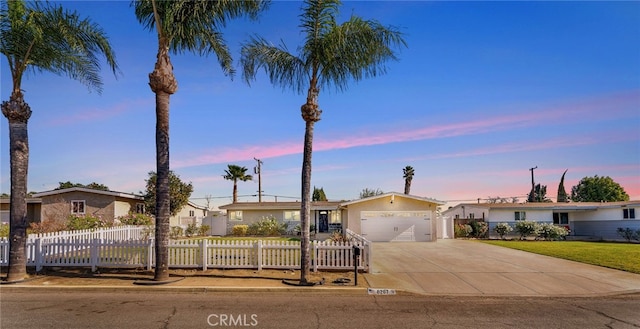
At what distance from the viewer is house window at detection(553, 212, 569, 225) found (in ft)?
122

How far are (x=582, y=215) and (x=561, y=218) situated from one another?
1675mm

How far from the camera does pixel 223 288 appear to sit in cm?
1055

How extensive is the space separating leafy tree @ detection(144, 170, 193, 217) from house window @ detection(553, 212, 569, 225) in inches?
1287

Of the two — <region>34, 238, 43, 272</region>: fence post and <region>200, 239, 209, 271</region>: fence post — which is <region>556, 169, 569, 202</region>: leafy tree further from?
<region>34, 238, 43, 272</region>: fence post

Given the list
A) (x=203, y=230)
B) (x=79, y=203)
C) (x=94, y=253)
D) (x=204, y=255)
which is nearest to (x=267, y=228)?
(x=203, y=230)

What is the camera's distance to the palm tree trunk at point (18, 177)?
11.6m

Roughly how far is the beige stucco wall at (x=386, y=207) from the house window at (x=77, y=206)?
62.5 feet

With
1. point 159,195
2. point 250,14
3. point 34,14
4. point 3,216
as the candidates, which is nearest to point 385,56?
point 250,14

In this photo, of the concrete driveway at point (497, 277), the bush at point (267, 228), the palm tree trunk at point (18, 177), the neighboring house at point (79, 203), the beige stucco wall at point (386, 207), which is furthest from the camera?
the bush at point (267, 228)

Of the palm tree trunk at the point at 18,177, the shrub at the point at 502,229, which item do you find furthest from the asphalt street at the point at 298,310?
the shrub at the point at 502,229

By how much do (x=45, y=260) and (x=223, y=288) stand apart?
6.93 meters

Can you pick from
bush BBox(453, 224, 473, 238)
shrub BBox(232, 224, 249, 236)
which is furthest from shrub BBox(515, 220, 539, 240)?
shrub BBox(232, 224, 249, 236)

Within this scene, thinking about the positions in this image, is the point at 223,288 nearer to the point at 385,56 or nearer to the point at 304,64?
the point at 304,64

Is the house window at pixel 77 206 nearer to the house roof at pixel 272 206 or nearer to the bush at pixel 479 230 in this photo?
the house roof at pixel 272 206
